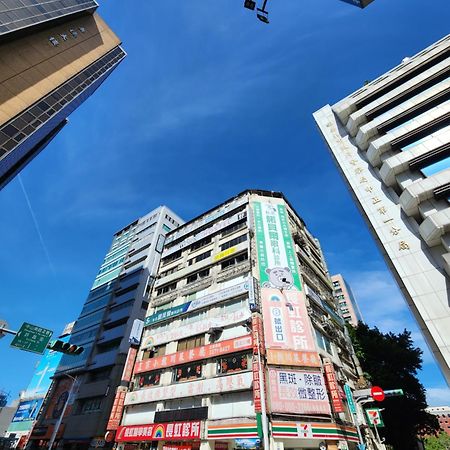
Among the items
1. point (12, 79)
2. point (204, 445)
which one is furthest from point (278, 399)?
point (12, 79)

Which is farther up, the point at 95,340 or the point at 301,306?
the point at 95,340

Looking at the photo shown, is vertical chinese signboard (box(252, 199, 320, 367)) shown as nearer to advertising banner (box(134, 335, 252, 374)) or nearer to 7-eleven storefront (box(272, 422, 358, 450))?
advertising banner (box(134, 335, 252, 374))

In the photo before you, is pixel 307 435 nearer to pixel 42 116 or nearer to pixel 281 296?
pixel 281 296

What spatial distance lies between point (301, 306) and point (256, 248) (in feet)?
23.5

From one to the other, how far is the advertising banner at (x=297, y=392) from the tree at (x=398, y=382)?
489 inches

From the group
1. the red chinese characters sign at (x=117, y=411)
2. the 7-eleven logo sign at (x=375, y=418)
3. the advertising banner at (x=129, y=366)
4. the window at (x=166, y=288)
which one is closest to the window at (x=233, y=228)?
the window at (x=166, y=288)

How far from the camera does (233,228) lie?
32.0 metres

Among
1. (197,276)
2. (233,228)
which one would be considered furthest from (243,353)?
(233,228)

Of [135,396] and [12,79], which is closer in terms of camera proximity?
[135,396]

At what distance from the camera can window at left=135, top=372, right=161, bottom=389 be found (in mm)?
24438

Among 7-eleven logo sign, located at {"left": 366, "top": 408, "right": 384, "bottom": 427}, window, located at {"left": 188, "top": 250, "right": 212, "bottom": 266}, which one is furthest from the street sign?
window, located at {"left": 188, "top": 250, "right": 212, "bottom": 266}

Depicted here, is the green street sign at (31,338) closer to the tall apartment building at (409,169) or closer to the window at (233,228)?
the tall apartment building at (409,169)

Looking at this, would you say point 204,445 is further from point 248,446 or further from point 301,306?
point 301,306

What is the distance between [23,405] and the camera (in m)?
45.4
